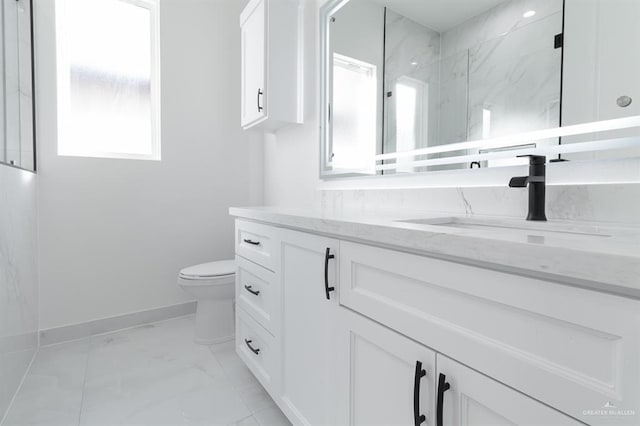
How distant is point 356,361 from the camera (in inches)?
35.3

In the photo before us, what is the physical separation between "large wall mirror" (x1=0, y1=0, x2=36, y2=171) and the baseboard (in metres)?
1.04

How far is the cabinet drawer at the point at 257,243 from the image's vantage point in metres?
1.32

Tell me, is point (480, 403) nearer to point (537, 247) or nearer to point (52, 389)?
point (537, 247)

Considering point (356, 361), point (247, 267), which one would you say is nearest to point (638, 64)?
point (356, 361)

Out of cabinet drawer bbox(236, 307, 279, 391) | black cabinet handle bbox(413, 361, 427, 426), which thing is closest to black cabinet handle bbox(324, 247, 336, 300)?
black cabinet handle bbox(413, 361, 427, 426)

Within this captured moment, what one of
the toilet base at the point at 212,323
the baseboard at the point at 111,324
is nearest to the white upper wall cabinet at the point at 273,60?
the toilet base at the point at 212,323

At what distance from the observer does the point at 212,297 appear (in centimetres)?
204

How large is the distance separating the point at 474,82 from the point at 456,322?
37.2 inches

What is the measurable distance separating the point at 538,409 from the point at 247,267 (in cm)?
124

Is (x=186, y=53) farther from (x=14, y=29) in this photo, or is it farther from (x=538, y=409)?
(x=538, y=409)

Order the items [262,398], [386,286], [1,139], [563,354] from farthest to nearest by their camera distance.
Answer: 1. [262,398]
2. [1,139]
3. [386,286]
4. [563,354]

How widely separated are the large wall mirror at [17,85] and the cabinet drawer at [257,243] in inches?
41.3

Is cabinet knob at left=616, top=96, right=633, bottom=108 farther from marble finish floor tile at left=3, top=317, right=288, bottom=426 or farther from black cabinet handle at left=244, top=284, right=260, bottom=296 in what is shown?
marble finish floor tile at left=3, top=317, right=288, bottom=426

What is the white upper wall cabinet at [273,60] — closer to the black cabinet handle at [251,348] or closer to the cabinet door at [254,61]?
the cabinet door at [254,61]
